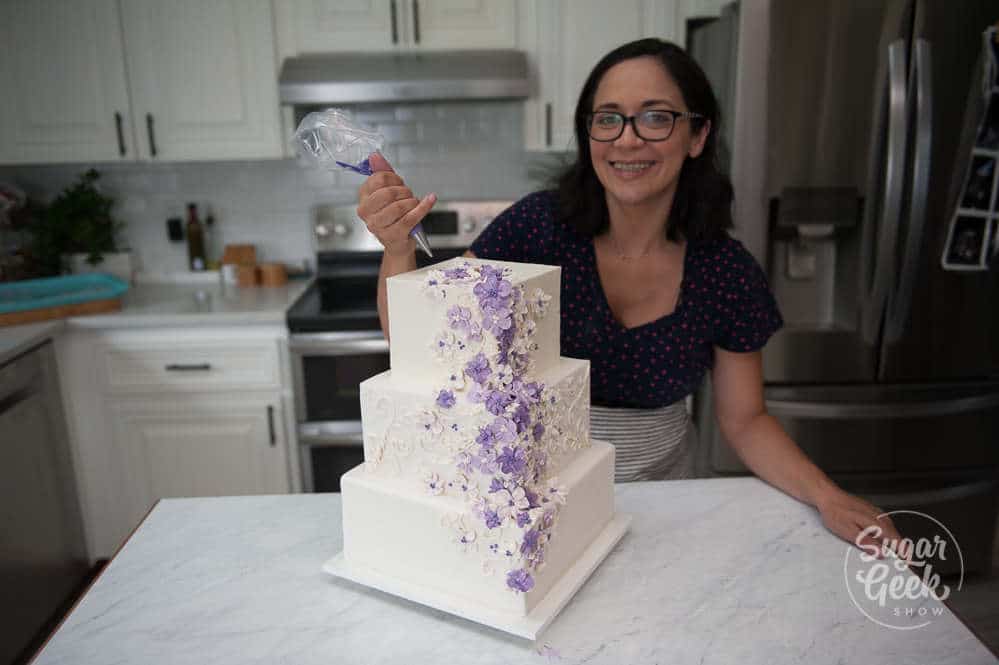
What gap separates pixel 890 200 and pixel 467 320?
1.55 m

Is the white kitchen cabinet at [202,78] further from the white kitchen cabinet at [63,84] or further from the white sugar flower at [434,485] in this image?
the white sugar flower at [434,485]

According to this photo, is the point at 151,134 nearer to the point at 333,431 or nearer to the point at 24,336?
the point at 24,336

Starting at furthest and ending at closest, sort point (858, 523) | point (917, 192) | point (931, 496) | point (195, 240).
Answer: point (195, 240), point (931, 496), point (917, 192), point (858, 523)

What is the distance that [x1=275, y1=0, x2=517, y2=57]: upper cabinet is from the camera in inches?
93.2

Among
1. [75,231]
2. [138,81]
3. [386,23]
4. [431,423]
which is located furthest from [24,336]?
[431,423]

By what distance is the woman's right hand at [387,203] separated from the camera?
0.96 metres

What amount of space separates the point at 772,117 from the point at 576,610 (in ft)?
5.05

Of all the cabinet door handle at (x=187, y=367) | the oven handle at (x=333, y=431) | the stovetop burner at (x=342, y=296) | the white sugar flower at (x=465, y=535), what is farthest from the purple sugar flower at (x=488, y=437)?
the cabinet door handle at (x=187, y=367)

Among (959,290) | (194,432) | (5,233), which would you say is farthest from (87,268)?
(959,290)

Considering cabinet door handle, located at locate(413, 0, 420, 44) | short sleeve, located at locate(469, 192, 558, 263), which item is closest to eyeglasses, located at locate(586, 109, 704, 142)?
short sleeve, located at locate(469, 192, 558, 263)

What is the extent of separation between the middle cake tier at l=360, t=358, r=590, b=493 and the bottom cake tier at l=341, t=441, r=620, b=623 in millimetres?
28

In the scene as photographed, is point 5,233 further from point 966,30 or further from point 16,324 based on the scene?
point 966,30

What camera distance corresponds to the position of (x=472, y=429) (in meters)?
0.85

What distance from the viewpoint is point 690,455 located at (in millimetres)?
1574
